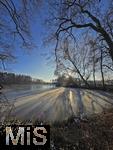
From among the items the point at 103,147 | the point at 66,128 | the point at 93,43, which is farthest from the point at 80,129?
the point at 93,43

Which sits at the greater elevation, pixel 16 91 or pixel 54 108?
pixel 16 91

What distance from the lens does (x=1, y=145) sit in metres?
8.08

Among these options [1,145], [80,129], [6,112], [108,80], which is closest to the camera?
[1,145]

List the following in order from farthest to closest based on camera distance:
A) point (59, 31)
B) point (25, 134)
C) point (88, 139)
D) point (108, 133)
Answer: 1. point (59, 31)
2. point (108, 133)
3. point (88, 139)
4. point (25, 134)

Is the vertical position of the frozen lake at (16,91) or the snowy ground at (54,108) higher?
the frozen lake at (16,91)

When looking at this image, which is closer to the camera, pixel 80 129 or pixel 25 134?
pixel 25 134

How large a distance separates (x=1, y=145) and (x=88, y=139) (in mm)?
3445

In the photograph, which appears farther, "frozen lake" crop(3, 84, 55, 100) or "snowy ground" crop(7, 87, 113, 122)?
"frozen lake" crop(3, 84, 55, 100)

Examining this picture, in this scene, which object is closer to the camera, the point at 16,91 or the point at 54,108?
the point at 54,108

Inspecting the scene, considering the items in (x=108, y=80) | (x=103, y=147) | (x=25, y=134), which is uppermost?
(x=108, y=80)

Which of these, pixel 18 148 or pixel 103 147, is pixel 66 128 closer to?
pixel 103 147

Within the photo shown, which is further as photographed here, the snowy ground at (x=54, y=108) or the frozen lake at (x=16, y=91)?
the frozen lake at (x=16, y=91)

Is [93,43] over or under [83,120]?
over

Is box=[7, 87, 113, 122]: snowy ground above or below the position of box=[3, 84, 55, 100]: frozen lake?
below
